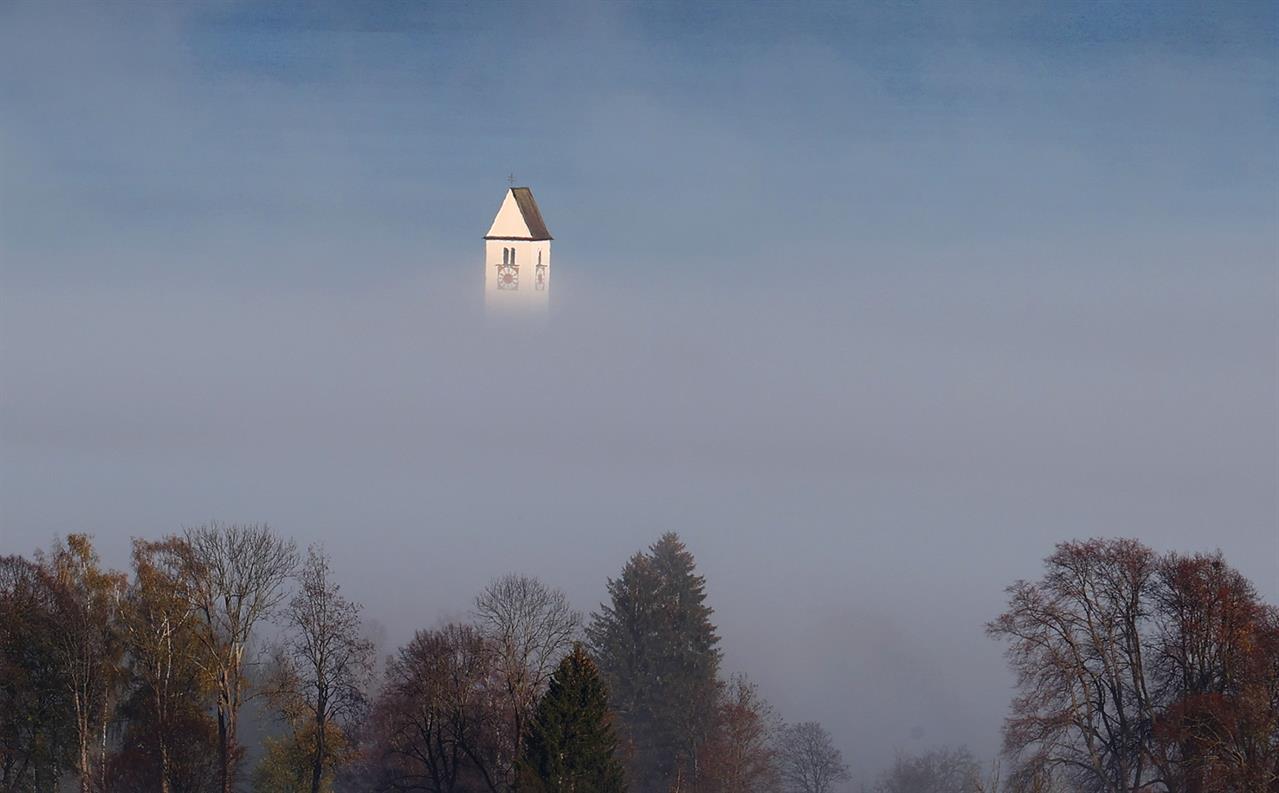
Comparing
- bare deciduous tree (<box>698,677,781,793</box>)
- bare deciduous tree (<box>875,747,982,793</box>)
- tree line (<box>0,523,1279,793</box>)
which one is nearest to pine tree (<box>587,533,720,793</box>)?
bare deciduous tree (<box>698,677,781,793</box>)

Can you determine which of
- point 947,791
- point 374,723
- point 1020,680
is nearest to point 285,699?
point 374,723

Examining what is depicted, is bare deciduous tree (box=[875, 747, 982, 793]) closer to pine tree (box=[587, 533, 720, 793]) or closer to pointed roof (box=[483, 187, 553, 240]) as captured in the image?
pine tree (box=[587, 533, 720, 793])

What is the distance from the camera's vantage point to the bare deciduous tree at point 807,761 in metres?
92.5

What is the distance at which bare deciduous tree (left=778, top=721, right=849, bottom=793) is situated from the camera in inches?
3642

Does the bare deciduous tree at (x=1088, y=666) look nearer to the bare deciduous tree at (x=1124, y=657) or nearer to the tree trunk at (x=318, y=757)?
the bare deciduous tree at (x=1124, y=657)

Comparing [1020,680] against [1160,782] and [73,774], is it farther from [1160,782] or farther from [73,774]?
[73,774]

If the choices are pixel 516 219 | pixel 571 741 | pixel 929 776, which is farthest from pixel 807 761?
pixel 571 741

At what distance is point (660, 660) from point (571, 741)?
2877cm

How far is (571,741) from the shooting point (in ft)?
135

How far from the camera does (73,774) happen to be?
173 feet

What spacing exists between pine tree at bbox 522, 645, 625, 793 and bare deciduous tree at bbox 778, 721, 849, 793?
5217cm

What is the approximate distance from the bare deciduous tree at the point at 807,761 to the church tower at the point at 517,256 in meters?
31.2

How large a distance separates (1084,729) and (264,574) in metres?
28.2

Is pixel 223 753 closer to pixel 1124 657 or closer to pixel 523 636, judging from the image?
pixel 523 636
